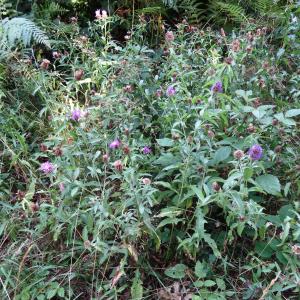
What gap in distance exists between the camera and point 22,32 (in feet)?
10.1

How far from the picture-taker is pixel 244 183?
181 cm

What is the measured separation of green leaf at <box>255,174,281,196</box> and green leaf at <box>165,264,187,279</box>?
45 centimetres

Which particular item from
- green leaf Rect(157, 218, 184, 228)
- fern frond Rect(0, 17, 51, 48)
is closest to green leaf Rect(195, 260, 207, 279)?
green leaf Rect(157, 218, 184, 228)

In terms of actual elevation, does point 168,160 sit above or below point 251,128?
below

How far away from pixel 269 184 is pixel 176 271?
20.4 inches

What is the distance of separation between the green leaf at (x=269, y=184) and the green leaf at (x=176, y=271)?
1.49 feet

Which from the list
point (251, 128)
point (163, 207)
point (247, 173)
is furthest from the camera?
point (163, 207)

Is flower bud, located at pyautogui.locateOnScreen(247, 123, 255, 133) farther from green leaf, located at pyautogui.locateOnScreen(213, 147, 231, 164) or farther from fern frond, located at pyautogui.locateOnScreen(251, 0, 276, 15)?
fern frond, located at pyautogui.locateOnScreen(251, 0, 276, 15)

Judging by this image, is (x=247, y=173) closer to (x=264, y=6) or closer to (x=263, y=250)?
(x=263, y=250)

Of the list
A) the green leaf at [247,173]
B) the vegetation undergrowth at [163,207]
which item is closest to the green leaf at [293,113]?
the vegetation undergrowth at [163,207]

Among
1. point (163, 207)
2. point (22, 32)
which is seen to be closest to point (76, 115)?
point (163, 207)

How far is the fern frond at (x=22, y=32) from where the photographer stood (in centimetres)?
296

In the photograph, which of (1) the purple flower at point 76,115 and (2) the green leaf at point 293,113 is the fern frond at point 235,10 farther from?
(1) the purple flower at point 76,115

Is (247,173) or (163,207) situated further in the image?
(163,207)
